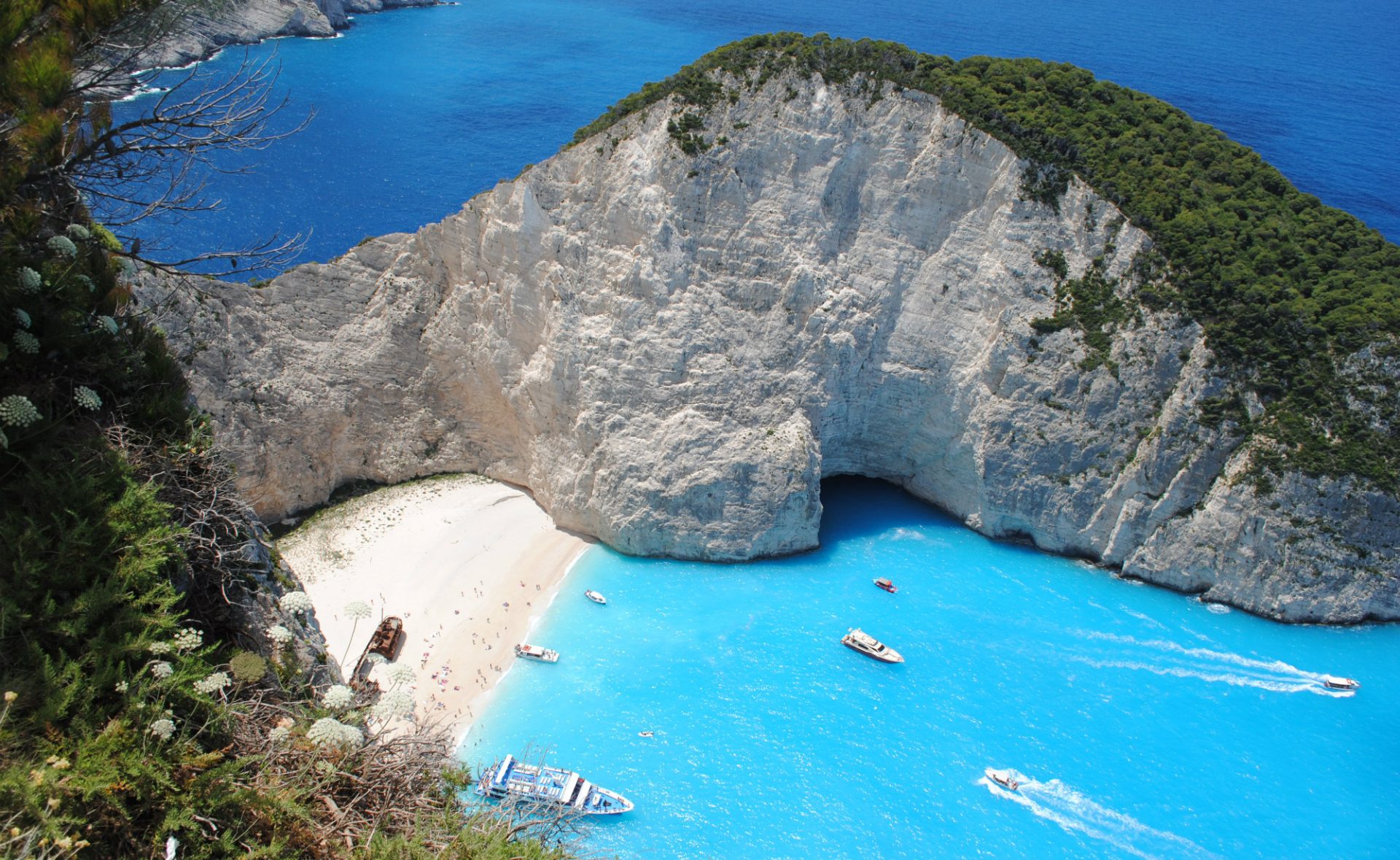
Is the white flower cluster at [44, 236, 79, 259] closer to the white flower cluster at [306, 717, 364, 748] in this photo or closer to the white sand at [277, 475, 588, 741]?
the white flower cluster at [306, 717, 364, 748]

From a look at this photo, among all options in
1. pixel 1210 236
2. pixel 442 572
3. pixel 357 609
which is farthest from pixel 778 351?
pixel 357 609

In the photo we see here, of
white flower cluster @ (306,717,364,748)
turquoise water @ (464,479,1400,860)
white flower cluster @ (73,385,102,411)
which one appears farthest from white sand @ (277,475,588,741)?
white flower cluster @ (73,385,102,411)

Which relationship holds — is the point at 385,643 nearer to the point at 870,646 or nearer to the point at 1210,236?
the point at 870,646

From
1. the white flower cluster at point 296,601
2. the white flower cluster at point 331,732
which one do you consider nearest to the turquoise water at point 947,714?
the white flower cluster at point 296,601

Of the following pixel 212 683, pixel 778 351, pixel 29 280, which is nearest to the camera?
pixel 212 683

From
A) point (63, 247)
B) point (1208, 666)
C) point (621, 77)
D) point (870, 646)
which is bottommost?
point (870, 646)
